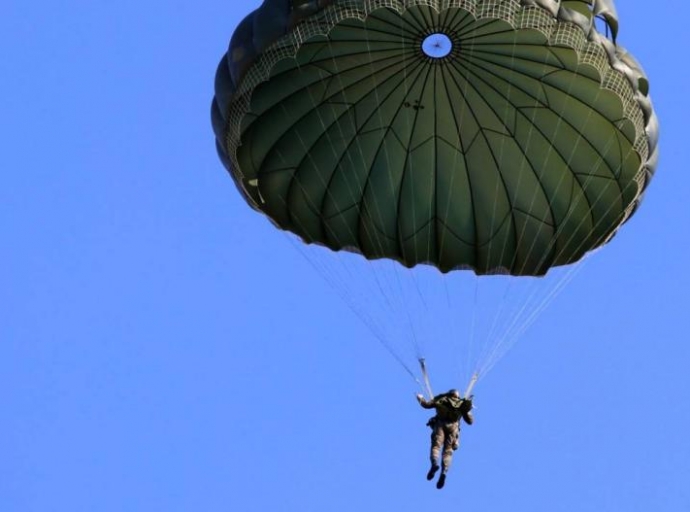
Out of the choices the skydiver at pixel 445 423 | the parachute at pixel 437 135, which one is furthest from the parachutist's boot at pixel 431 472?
the parachute at pixel 437 135

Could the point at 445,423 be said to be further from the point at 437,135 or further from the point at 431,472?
the point at 437,135

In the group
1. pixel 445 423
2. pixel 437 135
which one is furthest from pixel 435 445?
pixel 437 135

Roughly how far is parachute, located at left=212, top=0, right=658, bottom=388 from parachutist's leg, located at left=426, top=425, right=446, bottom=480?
10.7 ft

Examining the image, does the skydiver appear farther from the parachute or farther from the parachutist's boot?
the parachute

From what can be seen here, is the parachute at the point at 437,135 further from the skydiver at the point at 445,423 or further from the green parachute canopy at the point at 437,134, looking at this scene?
the skydiver at the point at 445,423

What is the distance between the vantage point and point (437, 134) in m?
34.0

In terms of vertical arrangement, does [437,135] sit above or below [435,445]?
above

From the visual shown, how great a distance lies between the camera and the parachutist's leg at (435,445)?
3219 cm

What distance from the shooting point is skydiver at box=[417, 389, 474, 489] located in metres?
32.2

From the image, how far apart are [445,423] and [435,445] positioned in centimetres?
35

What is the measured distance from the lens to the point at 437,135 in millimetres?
34031

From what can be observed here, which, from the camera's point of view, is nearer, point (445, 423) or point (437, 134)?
point (445, 423)

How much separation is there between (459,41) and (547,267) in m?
4.05

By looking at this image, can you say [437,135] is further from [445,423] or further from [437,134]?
[445,423]
